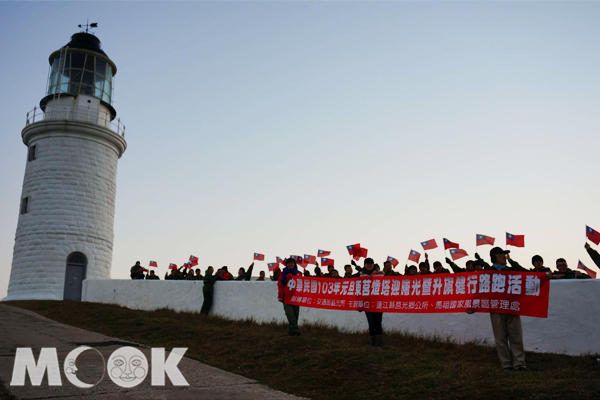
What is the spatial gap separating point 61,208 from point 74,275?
342cm

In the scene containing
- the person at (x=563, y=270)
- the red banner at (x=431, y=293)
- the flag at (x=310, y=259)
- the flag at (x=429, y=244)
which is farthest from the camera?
the flag at (x=310, y=259)

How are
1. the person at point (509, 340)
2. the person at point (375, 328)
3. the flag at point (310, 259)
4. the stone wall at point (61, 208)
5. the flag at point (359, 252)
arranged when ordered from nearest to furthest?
the person at point (509, 340) → the person at point (375, 328) → the flag at point (359, 252) → the flag at point (310, 259) → the stone wall at point (61, 208)

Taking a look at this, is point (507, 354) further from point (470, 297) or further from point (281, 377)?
point (281, 377)

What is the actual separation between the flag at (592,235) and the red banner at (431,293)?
4771mm

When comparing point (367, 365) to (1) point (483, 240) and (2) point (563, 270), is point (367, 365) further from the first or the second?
(1) point (483, 240)

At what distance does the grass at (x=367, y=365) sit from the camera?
7.38 m

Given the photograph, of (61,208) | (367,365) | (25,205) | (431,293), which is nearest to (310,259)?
(431,293)

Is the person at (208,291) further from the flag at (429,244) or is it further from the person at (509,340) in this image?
the person at (509,340)

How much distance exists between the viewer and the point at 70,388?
299 inches

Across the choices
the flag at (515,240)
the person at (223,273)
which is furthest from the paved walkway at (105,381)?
the flag at (515,240)

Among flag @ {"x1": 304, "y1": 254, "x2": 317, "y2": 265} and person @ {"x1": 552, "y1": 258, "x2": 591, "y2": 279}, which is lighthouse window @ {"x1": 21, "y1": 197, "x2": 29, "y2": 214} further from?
person @ {"x1": 552, "y1": 258, "x2": 591, "y2": 279}

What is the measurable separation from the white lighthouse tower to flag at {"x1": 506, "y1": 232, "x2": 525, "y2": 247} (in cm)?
2051

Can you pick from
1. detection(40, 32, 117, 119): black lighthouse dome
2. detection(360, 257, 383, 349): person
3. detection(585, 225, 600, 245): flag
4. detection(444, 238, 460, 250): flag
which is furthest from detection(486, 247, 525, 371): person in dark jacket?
detection(40, 32, 117, 119): black lighthouse dome

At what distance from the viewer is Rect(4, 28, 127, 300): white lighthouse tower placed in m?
25.5
